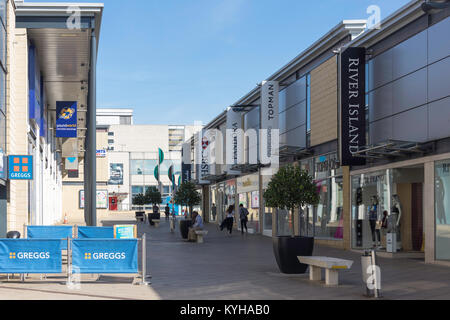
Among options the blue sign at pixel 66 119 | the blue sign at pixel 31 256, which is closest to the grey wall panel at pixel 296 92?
the blue sign at pixel 66 119

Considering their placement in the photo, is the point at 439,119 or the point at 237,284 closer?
the point at 237,284

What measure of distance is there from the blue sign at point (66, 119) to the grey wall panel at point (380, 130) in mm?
15693

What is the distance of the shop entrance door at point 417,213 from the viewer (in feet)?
65.3

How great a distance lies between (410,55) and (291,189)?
19.9 ft

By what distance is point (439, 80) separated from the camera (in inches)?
652

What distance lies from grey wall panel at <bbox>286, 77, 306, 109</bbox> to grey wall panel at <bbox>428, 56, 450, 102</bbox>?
978cm

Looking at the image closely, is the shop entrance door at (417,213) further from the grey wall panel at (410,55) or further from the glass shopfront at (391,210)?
the grey wall panel at (410,55)

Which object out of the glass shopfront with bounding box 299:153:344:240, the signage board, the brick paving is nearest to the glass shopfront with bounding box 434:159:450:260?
the brick paving

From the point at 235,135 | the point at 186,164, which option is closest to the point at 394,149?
the point at 235,135

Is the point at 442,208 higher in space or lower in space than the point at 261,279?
higher

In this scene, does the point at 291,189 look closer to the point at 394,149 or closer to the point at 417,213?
the point at 394,149

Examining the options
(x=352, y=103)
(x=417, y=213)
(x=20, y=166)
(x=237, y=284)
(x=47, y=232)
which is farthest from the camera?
(x=417, y=213)

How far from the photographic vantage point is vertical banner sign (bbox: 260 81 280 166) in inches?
1148

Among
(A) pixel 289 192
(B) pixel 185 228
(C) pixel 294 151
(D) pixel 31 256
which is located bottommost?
(B) pixel 185 228
